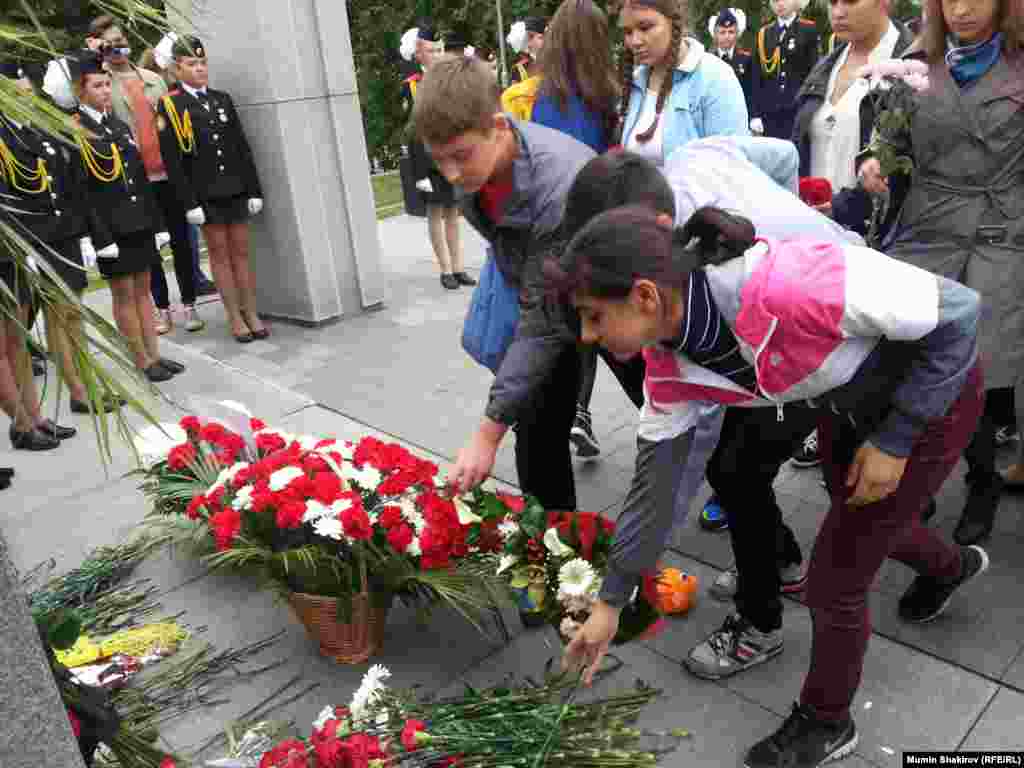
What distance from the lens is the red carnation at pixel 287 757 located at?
1.76 metres

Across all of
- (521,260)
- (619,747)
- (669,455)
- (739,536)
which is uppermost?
(521,260)

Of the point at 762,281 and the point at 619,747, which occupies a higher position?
the point at 762,281

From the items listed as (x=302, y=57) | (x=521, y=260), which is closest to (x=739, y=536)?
(x=521, y=260)

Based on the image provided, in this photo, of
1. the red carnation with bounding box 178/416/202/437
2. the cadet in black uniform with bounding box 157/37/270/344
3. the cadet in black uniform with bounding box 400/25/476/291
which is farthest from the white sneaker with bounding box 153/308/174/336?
the red carnation with bounding box 178/416/202/437

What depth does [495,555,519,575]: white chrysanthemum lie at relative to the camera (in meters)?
2.29

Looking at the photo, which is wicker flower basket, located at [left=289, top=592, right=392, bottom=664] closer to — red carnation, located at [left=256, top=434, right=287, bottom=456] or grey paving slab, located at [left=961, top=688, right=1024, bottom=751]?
red carnation, located at [left=256, top=434, right=287, bottom=456]

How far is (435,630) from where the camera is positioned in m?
2.75

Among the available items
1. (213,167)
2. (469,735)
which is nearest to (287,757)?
(469,735)

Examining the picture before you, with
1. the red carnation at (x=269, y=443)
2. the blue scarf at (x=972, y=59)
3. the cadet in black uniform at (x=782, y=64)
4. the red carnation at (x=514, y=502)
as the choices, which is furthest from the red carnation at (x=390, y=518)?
the cadet in black uniform at (x=782, y=64)

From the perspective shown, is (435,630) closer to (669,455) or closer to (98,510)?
(669,455)

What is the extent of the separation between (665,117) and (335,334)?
3.42 m

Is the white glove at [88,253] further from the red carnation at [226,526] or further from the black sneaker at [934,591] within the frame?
the black sneaker at [934,591]

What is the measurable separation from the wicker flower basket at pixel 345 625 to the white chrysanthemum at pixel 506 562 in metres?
0.40

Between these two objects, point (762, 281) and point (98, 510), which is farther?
point (98, 510)
